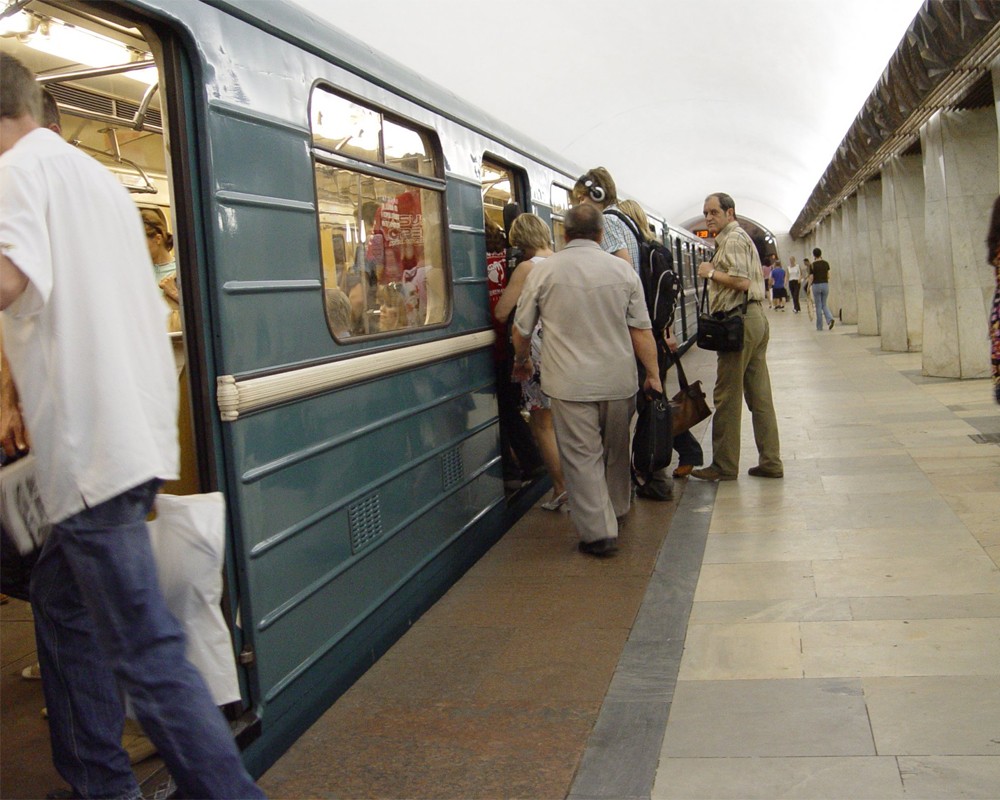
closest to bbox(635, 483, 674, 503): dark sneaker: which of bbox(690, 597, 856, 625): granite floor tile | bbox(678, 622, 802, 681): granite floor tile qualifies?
bbox(690, 597, 856, 625): granite floor tile

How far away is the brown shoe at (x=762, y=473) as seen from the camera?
7.03 metres

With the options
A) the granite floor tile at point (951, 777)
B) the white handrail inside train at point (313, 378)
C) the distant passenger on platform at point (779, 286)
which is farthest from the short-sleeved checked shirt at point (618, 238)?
the distant passenger on platform at point (779, 286)

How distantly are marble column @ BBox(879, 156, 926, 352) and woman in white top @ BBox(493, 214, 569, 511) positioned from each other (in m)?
10.4

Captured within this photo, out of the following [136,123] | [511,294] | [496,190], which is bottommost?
[511,294]

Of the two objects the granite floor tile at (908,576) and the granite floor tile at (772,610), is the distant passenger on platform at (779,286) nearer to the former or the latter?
the granite floor tile at (908,576)

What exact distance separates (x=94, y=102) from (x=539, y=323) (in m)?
2.63

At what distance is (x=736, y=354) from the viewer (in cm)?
685

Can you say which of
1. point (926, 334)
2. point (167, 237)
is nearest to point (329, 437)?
point (167, 237)

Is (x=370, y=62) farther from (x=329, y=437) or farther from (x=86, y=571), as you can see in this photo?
(x=86, y=571)

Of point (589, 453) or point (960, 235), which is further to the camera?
point (960, 235)

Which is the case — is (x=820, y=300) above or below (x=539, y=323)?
above

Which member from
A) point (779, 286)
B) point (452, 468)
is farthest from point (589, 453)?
point (779, 286)

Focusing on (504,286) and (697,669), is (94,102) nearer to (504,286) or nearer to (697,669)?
(504,286)

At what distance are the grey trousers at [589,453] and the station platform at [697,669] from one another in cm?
20
